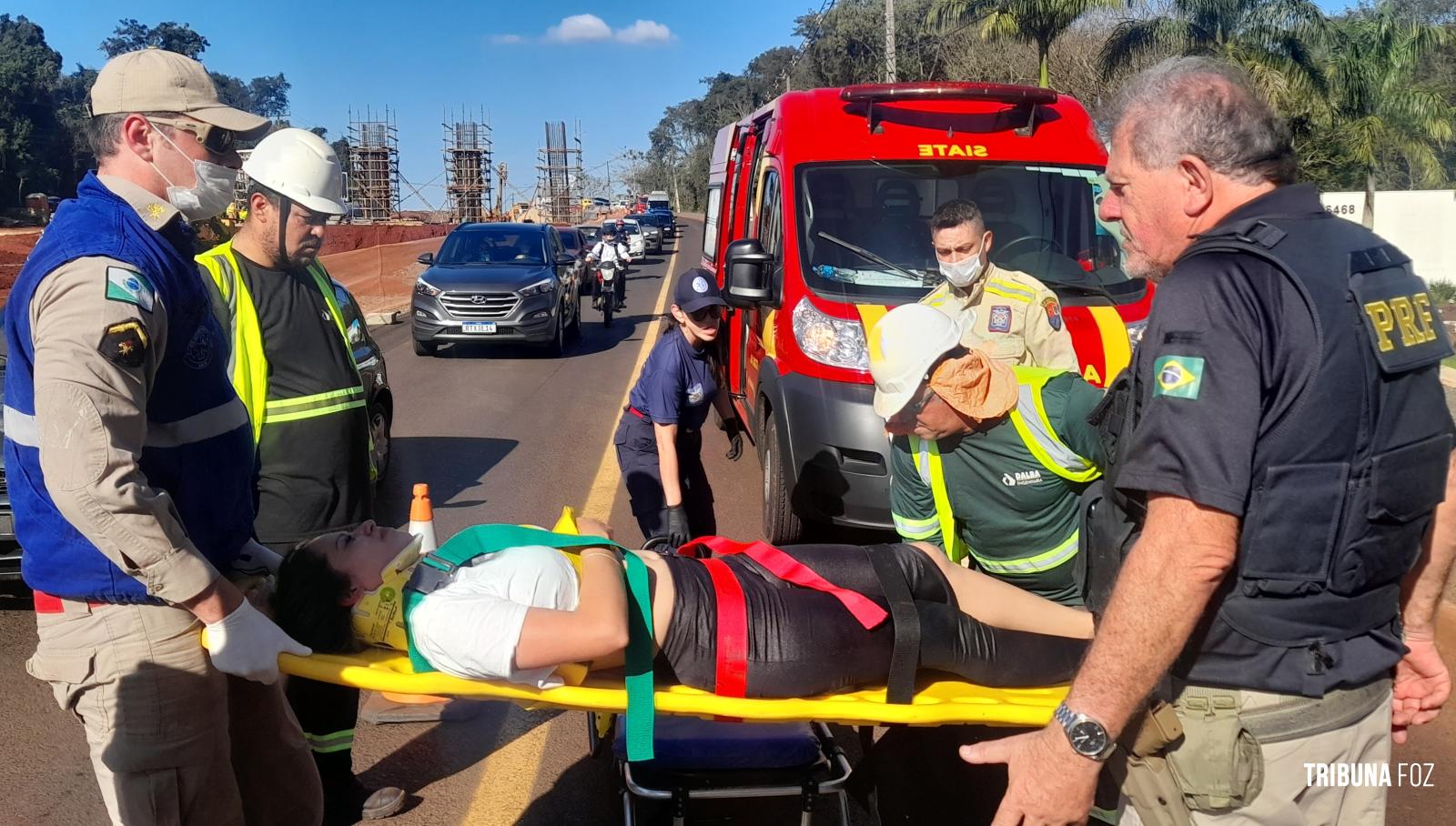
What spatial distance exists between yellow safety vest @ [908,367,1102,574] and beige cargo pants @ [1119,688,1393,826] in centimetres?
118

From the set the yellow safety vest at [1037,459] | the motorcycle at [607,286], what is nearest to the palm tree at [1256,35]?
the motorcycle at [607,286]

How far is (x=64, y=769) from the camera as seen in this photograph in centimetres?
388

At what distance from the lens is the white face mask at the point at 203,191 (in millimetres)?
2521

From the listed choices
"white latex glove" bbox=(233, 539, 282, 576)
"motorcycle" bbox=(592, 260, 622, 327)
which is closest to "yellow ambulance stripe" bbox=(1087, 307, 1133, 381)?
"white latex glove" bbox=(233, 539, 282, 576)

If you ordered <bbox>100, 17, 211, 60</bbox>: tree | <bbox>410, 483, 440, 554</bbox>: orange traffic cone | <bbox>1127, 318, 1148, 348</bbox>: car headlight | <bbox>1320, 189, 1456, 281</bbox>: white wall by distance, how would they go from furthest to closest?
<bbox>100, 17, 211, 60</bbox>: tree → <bbox>1320, 189, 1456, 281</bbox>: white wall → <bbox>1127, 318, 1148, 348</bbox>: car headlight → <bbox>410, 483, 440, 554</bbox>: orange traffic cone

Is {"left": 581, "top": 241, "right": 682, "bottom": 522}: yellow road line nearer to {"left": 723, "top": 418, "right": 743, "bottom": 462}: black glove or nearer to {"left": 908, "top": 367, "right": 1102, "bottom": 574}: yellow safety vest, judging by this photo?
{"left": 723, "top": 418, "right": 743, "bottom": 462}: black glove

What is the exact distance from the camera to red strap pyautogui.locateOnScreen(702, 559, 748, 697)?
2855mm

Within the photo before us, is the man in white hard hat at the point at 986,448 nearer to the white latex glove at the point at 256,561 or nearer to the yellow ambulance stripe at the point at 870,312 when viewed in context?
the white latex glove at the point at 256,561

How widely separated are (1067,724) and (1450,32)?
95.8 ft

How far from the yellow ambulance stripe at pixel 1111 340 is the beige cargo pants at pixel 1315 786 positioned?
3395 millimetres

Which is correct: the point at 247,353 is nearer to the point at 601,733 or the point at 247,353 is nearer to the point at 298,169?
the point at 298,169

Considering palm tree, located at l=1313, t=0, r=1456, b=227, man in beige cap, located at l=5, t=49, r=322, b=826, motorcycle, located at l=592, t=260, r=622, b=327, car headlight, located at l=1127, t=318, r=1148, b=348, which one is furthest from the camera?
palm tree, located at l=1313, t=0, r=1456, b=227

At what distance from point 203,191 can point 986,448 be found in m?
2.22

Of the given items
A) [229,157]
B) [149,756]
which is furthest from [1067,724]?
[229,157]
